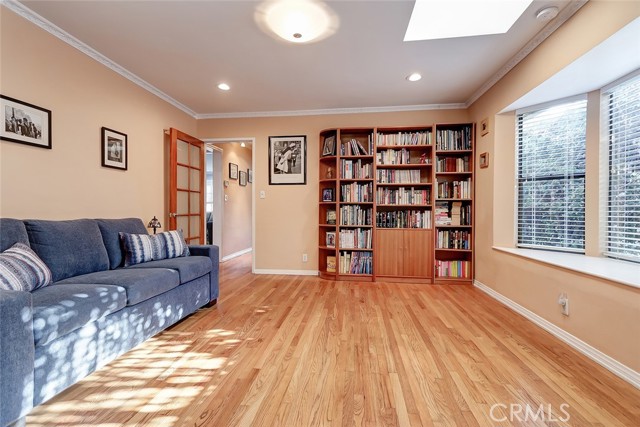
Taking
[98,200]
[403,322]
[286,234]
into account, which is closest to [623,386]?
[403,322]

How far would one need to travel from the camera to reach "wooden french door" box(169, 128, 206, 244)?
342cm

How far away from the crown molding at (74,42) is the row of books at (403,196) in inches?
125

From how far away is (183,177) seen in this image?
366 cm

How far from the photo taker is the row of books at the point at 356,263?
12.3ft

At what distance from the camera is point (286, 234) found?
4145 millimetres

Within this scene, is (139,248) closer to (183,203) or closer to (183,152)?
(183,203)

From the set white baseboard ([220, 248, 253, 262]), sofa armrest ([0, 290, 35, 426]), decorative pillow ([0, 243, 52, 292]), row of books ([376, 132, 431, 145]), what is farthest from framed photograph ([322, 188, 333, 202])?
sofa armrest ([0, 290, 35, 426])

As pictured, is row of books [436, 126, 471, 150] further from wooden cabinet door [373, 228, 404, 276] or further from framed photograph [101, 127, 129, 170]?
framed photograph [101, 127, 129, 170]

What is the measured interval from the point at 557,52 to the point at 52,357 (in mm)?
3804

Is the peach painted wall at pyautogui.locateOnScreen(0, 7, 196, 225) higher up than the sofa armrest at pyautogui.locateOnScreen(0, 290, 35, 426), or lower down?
higher up

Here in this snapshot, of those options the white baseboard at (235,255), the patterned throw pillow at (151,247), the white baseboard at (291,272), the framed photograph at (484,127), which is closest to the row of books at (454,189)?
the framed photograph at (484,127)

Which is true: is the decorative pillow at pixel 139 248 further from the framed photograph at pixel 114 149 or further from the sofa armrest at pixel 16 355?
the sofa armrest at pixel 16 355

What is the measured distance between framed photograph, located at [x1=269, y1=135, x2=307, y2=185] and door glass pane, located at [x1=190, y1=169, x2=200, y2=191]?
108 centimetres

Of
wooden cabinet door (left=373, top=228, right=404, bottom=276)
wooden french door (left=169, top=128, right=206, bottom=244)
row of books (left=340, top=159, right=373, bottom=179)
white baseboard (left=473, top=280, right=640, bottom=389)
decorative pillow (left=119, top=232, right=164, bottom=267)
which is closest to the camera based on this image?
white baseboard (left=473, top=280, right=640, bottom=389)
